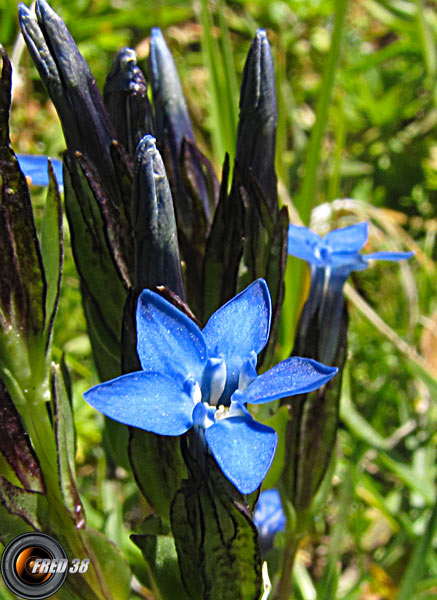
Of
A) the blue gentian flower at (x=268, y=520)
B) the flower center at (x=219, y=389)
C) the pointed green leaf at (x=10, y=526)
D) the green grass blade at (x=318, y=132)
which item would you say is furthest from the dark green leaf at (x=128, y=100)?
the green grass blade at (x=318, y=132)

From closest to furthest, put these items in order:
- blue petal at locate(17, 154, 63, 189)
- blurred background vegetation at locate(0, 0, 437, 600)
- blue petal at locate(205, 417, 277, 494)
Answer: blue petal at locate(205, 417, 277, 494) < blue petal at locate(17, 154, 63, 189) < blurred background vegetation at locate(0, 0, 437, 600)

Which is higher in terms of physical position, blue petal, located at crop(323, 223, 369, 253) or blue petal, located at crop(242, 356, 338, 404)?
blue petal, located at crop(323, 223, 369, 253)

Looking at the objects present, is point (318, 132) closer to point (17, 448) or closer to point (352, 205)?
point (352, 205)

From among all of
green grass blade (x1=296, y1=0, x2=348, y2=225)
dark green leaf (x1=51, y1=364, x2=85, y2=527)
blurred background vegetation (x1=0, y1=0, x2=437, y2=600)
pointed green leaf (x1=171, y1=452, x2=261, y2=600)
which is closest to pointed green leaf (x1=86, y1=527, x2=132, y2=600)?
dark green leaf (x1=51, y1=364, x2=85, y2=527)

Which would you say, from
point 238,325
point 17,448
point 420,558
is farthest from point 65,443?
point 420,558

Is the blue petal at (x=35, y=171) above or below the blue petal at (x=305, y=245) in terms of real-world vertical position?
above

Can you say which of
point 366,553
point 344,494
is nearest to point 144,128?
point 344,494

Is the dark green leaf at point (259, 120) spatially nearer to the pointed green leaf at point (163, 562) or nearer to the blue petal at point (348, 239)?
the blue petal at point (348, 239)

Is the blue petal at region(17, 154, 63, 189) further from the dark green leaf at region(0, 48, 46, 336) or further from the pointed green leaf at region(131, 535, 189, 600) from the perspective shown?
the pointed green leaf at region(131, 535, 189, 600)
